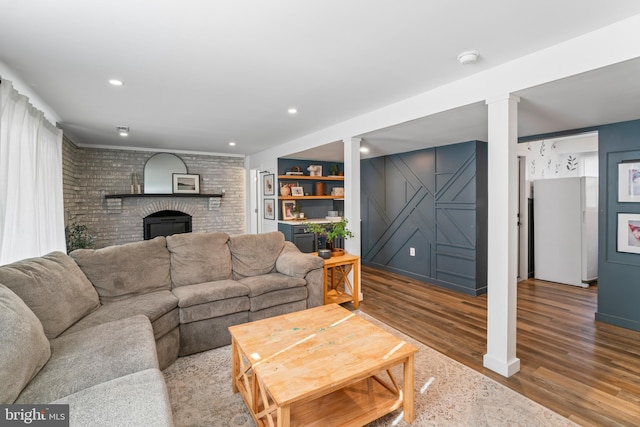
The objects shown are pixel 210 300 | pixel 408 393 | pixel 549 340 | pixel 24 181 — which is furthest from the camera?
pixel 549 340

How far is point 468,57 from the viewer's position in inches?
84.7

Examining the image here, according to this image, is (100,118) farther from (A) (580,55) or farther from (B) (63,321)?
(A) (580,55)

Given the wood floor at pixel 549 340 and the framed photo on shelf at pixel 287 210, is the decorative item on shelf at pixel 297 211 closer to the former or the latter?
the framed photo on shelf at pixel 287 210

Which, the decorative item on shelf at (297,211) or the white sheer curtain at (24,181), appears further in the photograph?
the decorative item on shelf at (297,211)

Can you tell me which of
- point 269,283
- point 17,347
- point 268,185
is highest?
point 268,185

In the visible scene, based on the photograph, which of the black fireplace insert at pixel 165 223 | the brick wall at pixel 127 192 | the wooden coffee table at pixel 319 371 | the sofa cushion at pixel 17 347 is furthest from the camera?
the black fireplace insert at pixel 165 223

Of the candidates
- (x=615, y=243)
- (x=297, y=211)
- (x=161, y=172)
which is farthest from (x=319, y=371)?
(x=161, y=172)

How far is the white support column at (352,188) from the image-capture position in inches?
155

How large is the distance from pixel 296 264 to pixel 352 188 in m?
1.33

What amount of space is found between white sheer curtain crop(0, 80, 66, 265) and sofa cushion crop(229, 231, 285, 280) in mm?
1692

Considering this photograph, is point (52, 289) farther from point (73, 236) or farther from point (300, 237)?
point (300, 237)

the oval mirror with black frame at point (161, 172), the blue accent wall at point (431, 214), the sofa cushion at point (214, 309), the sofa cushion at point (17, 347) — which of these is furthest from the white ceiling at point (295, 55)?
the oval mirror with black frame at point (161, 172)

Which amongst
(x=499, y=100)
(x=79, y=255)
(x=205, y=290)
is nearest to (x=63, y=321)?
(x=79, y=255)

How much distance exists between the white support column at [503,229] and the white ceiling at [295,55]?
264 mm
